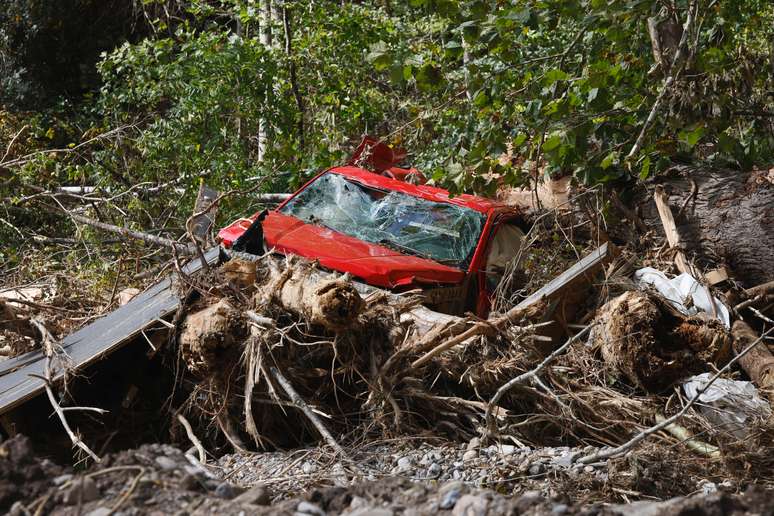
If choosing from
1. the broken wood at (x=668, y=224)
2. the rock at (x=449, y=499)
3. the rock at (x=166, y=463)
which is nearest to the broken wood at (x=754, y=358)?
the broken wood at (x=668, y=224)

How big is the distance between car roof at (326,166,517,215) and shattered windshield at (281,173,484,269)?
55mm

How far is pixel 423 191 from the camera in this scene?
783 cm

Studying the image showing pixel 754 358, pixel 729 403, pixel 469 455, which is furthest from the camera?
pixel 754 358

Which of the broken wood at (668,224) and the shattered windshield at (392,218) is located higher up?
the shattered windshield at (392,218)

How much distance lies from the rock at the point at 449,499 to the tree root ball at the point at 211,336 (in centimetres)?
292

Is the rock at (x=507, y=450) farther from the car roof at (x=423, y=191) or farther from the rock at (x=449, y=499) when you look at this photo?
the car roof at (x=423, y=191)

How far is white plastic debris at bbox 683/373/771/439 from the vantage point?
18.8 ft

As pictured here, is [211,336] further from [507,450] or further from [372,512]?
[372,512]

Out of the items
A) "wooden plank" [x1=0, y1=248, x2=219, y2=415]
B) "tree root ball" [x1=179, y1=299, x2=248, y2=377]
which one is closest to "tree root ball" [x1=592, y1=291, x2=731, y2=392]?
"tree root ball" [x1=179, y1=299, x2=248, y2=377]

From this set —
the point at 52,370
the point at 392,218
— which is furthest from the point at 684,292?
the point at 52,370

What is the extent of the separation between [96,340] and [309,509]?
355cm

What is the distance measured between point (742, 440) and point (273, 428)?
283 centimetres

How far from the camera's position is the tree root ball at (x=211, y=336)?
217 inches

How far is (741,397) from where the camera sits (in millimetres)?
5949
